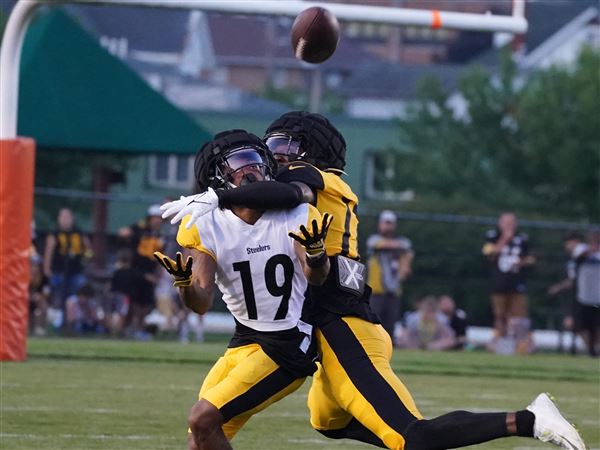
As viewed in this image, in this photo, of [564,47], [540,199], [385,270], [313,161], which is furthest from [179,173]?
[313,161]

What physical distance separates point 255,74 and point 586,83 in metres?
36.6

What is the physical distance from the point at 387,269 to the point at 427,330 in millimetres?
1022

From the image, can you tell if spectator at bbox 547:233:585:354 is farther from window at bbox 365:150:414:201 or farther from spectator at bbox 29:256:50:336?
window at bbox 365:150:414:201

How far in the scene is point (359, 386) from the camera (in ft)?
18.1

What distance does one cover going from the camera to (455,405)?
30.4ft

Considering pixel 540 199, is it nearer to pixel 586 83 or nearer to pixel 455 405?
pixel 586 83

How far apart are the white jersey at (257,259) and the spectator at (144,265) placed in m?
10.2

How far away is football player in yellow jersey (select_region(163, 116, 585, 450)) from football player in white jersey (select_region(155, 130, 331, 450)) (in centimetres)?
10

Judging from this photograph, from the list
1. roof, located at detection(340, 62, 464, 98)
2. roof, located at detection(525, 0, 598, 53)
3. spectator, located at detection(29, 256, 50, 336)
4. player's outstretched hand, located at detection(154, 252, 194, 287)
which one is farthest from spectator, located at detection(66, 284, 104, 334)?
roof, located at detection(525, 0, 598, 53)

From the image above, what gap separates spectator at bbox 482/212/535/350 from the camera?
1573cm

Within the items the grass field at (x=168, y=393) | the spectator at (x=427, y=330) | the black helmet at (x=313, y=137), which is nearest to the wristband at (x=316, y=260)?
the black helmet at (x=313, y=137)

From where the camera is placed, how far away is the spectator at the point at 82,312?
51.8 feet

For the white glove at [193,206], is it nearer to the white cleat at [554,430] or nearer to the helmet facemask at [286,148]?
the helmet facemask at [286,148]

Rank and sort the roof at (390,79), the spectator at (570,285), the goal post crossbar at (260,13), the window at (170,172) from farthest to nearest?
the roof at (390,79) < the window at (170,172) < the spectator at (570,285) < the goal post crossbar at (260,13)
